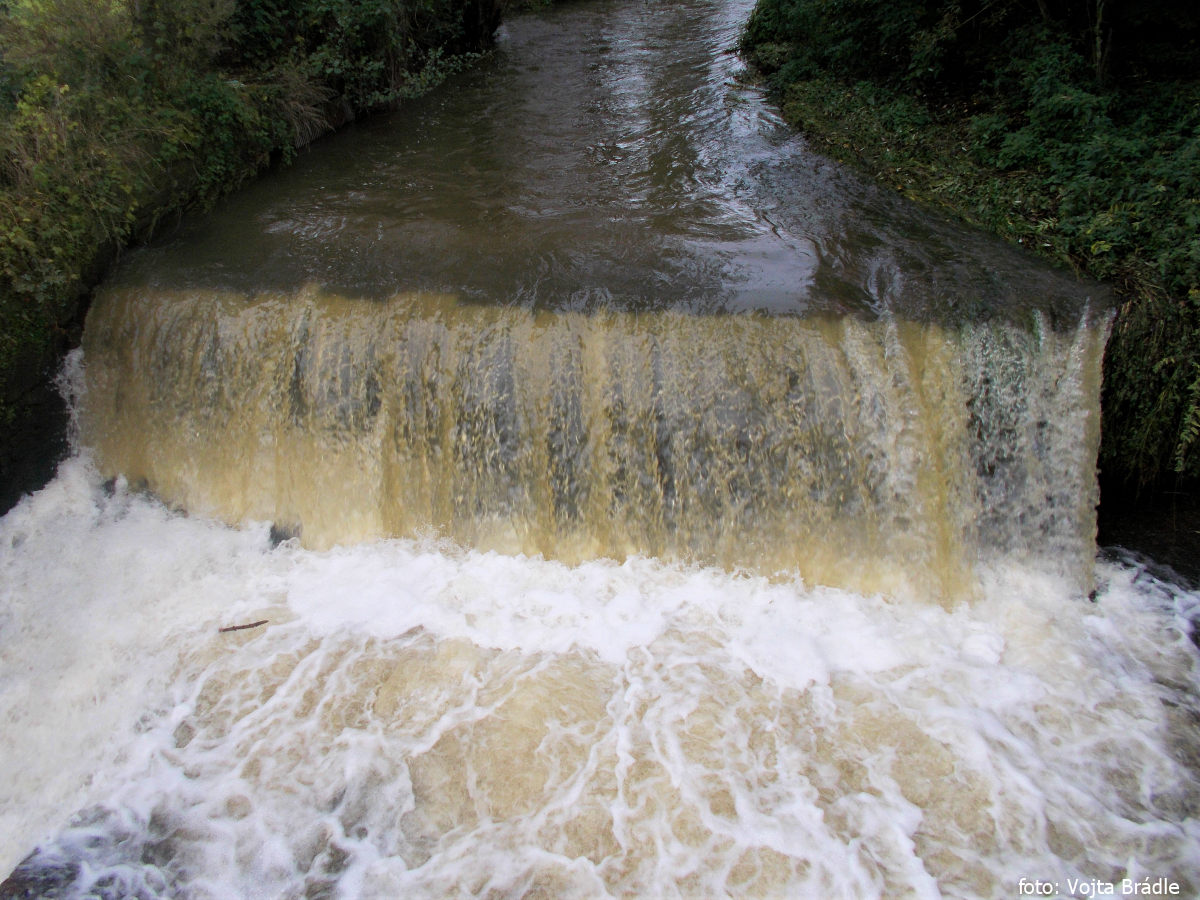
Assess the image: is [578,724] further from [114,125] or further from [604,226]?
[114,125]

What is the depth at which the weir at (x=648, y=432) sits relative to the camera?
4629 millimetres

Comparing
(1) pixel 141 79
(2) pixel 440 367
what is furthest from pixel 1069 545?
(1) pixel 141 79

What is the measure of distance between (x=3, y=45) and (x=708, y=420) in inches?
255

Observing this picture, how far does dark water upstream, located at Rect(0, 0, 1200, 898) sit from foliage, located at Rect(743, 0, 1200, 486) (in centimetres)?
38

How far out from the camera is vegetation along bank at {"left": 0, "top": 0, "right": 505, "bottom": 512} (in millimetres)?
5297

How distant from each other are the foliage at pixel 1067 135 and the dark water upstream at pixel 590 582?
38cm

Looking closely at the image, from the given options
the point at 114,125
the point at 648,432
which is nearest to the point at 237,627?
the point at 648,432

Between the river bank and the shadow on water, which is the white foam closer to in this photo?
the river bank

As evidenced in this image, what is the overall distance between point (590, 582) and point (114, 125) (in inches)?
214

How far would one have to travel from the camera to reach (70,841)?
3.51 meters

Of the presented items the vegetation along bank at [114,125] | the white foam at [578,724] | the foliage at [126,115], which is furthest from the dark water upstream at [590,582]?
the foliage at [126,115]

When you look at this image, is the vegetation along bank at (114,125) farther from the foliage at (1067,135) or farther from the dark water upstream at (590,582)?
the foliage at (1067,135)

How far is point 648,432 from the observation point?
4.78 metres

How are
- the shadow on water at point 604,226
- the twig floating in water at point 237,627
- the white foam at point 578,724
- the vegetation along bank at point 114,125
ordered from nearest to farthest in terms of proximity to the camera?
1. the white foam at point 578,724
2. the twig floating in water at point 237,627
3. the shadow on water at point 604,226
4. the vegetation along bank at point 114,125
